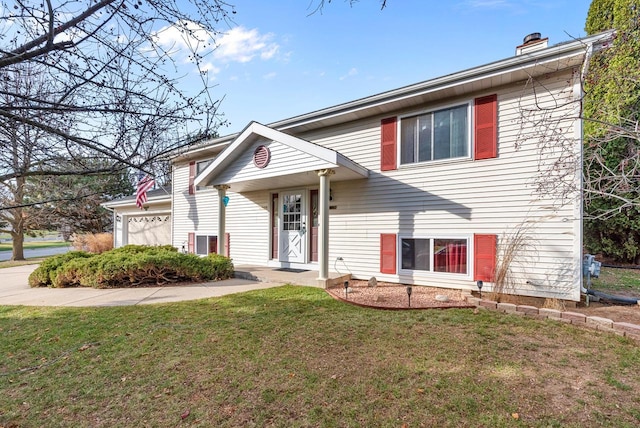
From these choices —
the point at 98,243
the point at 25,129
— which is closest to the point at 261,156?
the point at 25,129

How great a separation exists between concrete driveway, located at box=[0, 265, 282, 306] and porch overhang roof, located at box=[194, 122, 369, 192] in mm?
2647

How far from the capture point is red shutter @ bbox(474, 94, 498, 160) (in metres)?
6.09

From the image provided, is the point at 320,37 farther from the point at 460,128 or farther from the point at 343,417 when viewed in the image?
the point at 460,128

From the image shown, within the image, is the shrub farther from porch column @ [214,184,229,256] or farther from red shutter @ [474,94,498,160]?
red shutter @ [474,94,498,160]

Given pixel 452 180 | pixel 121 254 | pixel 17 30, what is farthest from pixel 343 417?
pixel 121 254

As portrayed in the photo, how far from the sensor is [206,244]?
11477mm

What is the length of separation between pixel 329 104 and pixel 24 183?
20.7ft

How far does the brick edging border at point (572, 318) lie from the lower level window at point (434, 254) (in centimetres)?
142

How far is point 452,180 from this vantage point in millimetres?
6547

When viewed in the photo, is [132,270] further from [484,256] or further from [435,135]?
[484,256]

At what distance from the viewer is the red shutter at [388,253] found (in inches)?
285

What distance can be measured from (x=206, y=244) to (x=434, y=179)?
853cm

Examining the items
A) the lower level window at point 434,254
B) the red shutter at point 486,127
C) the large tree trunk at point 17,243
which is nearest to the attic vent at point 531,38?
the red shutter at point 486,127

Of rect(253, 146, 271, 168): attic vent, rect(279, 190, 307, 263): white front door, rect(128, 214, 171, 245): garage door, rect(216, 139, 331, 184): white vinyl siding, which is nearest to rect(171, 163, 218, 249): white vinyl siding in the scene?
rect(128, 214, 171, 245): garage door
